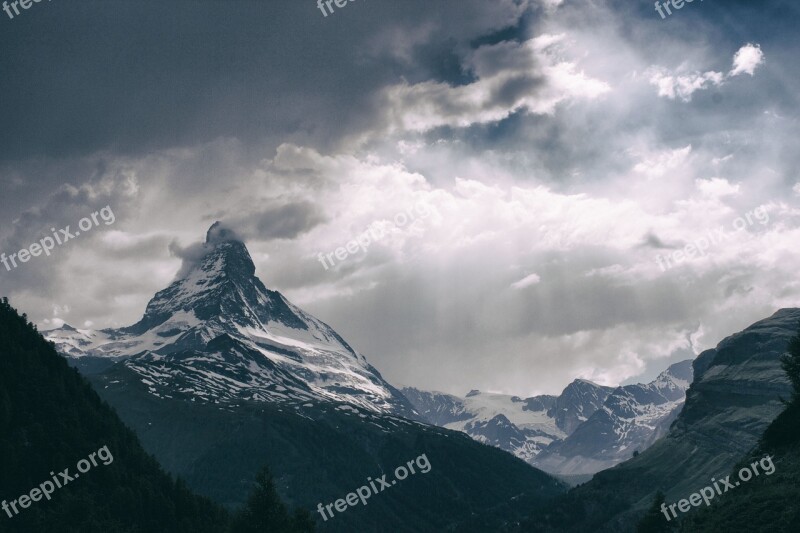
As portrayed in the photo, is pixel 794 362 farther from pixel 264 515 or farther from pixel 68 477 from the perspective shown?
pixel 68 477


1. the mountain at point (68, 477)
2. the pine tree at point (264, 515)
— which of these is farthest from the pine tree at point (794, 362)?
the mountain at point (68, 477)

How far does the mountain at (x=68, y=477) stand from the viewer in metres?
162

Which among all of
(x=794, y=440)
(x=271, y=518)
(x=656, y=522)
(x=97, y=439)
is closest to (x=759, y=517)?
(x=794, y=440)

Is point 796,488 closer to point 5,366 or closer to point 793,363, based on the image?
point 793,363

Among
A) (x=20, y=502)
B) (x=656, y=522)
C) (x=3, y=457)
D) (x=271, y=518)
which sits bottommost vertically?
(x=656, y=522)

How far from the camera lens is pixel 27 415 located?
185 m

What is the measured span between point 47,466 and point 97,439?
22.4 m

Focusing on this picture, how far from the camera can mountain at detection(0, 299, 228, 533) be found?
161625 millimetres

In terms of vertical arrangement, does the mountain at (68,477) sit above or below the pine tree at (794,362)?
above

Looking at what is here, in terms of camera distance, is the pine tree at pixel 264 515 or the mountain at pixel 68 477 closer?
the pine tree at pixel 264 515

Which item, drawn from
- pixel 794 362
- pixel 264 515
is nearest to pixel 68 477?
pixel 264 515

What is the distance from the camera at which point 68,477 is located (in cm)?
17462

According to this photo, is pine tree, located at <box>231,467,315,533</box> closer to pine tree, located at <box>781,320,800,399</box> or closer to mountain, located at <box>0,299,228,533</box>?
pine tree, located at <box>781,320,800,399</box>

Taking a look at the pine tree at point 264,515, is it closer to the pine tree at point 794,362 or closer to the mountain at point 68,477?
the pine tree at point 794,362
